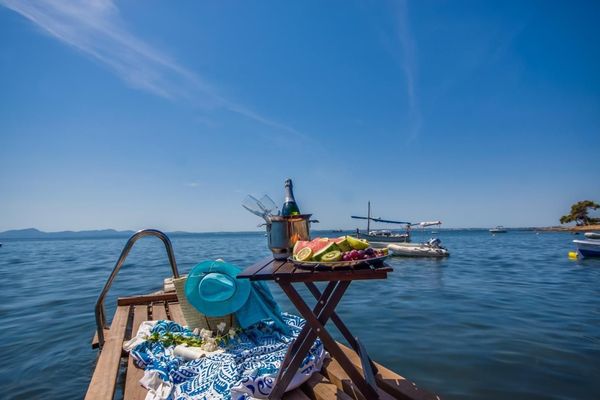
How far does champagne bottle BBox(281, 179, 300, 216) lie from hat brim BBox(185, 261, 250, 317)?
1197mm

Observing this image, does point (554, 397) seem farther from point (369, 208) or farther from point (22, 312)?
point (369, 208)

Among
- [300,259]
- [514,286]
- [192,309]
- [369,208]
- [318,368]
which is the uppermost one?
[369,208]

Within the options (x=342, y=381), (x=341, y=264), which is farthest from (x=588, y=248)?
(x=341, y=264)

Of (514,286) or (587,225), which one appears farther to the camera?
(587,225)

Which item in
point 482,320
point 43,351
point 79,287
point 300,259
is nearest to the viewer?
point 300,259

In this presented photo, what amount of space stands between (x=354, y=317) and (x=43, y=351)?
6204 mm

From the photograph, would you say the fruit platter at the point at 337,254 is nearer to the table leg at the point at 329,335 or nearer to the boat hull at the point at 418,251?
the table leg at the point at 329,335

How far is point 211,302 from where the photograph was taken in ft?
10.8

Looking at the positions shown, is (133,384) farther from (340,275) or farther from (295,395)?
(340,275)


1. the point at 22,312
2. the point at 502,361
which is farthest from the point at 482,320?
the point at 22,312

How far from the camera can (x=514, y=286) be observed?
11.4m

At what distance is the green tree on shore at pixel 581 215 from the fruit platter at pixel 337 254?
324ft

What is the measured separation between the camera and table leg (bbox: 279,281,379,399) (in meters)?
1.96

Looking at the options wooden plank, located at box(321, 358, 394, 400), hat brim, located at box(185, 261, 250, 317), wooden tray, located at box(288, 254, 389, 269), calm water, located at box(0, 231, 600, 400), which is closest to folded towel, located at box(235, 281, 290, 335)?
hat brim, located at box(185, 261, 250, 317)
